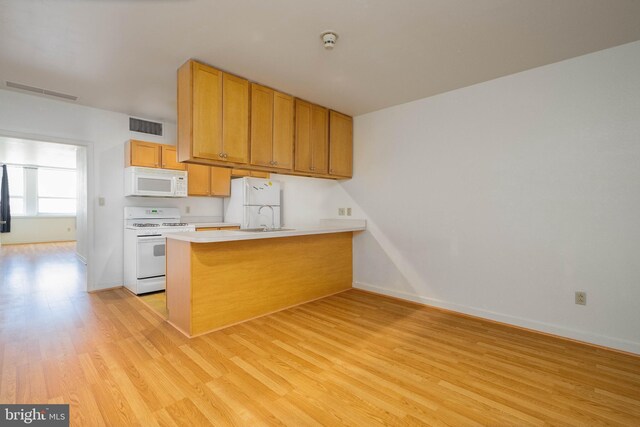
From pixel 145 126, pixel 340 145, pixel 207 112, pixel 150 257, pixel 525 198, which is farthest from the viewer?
pixel 145 126

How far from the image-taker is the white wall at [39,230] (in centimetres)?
889

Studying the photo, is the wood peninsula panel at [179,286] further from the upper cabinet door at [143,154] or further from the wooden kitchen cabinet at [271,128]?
the upper cabinet door at [143,154]

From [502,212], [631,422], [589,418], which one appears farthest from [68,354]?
[502,212]

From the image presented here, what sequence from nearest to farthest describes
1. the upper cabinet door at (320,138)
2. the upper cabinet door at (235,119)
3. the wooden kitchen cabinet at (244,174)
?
the upper cabinet door at (235,119) → the upper cabinet door at (320,138) → the wooden kitchen cabinet at (244,174)

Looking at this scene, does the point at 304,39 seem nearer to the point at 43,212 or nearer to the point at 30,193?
the point at 30,193

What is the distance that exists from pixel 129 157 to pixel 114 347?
111 inches

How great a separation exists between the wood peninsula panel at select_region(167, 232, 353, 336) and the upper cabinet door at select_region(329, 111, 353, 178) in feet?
3.12

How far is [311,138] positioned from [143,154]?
8.25 feet

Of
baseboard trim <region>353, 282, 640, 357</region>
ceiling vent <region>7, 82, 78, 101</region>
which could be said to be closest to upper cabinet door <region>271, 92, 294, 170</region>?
baseboard trim <region>353, 282, 640, 357</region>

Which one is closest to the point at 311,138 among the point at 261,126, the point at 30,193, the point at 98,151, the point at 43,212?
the point at 261,126

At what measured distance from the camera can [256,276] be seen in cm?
310

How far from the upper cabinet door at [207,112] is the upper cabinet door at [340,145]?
1.65 metres

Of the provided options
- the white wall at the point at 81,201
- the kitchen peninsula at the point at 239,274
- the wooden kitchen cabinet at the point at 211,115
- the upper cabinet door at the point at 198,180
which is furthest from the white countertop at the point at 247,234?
the white wall at the point at 81,201

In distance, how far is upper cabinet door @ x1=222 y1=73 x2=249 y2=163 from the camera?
9.52 feet
